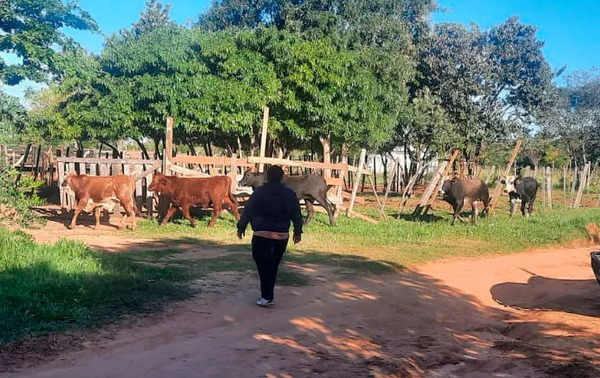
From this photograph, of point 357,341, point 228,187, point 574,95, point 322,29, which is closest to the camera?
point 357,341

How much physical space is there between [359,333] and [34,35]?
14.3m

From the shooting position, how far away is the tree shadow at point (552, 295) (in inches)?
343

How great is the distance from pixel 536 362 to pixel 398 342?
4.70 feet

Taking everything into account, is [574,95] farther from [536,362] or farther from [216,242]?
[536,362]

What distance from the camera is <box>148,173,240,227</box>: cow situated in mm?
15648

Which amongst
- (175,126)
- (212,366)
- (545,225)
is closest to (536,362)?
(212,366)

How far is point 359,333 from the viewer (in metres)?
6.85

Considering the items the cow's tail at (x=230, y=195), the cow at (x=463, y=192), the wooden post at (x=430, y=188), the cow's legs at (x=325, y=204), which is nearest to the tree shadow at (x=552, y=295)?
the cow's legs at (x=325, y=204)

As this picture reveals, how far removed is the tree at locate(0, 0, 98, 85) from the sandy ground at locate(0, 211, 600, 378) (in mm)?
11054

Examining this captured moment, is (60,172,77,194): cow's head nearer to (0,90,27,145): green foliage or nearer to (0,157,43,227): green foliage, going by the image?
(0,90,27,145): green foliage

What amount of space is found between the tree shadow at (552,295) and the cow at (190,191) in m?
8.00

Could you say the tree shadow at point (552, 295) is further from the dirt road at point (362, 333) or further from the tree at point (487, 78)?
the tree at point (487, 78)

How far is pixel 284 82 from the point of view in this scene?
1972 cm

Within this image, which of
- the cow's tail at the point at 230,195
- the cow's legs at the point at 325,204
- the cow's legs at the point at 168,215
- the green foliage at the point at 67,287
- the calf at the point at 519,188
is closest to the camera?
the green foliage at the point at 67,287
